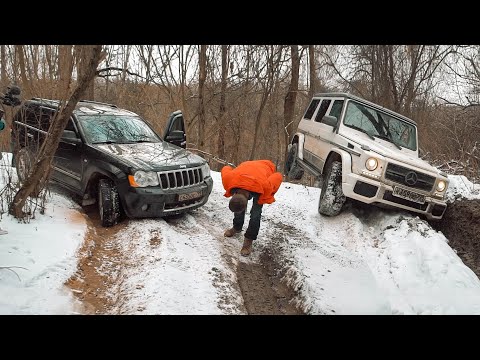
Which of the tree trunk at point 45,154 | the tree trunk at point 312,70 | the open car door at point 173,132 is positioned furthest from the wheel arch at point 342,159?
the tree trunk at point 312,70

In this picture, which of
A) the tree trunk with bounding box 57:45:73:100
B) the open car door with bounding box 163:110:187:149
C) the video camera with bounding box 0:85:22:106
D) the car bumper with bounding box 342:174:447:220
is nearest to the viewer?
the video camera with bounding box 0:85:22:106

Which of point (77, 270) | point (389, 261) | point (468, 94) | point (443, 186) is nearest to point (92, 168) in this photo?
point (77, 270)

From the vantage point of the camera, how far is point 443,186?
19.0 feet

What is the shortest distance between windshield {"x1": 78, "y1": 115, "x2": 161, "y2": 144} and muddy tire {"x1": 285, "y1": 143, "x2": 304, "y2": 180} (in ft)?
11.4

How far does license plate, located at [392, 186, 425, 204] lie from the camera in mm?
5591

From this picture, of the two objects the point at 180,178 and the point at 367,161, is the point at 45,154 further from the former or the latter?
the point at 367,161

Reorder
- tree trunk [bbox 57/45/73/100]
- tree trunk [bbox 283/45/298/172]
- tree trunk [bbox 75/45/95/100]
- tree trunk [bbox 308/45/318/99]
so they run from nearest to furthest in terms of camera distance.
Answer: tree trunk [bbox 75/45/95/100]
tree trunk [bbox 57/45/73/100]
tree trunk [bbox 283/45/298/172]
tree trunk [bbox 308/45/318/99]

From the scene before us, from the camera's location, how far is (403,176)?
5.65m

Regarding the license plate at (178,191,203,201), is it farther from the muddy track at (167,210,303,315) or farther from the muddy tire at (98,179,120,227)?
the muddy tire at (98,179,120,227)

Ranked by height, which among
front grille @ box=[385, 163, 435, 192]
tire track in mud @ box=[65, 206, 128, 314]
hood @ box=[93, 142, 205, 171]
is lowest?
tire track in mud @ box=[65, 206, 128, 314]

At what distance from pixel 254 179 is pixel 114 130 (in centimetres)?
303

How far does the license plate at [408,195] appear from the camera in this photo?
5.59 metres

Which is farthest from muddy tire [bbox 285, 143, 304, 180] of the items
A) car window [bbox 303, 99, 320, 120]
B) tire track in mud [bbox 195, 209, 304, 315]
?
tire track in mud [bbox 195, 209, 304, 315]

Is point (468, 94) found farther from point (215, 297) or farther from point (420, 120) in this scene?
point (215, 297)
